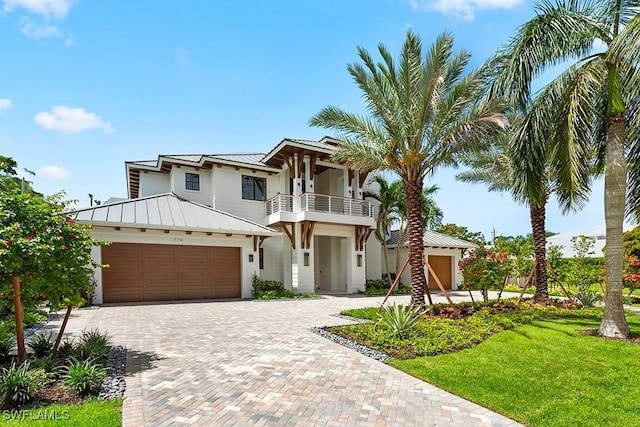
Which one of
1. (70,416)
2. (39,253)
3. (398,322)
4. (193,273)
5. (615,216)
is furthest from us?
(193,273)

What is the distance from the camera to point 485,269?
1233 centimetres

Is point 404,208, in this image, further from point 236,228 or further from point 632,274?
point 632,274

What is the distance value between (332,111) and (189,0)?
5.58m

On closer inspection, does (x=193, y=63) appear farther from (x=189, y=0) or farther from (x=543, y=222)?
(x=543, y=222)

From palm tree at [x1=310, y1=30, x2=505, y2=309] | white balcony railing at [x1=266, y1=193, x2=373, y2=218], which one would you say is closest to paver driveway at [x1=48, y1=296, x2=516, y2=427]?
palm tree at [x1=310, y1=30, x2=505, y2=309]

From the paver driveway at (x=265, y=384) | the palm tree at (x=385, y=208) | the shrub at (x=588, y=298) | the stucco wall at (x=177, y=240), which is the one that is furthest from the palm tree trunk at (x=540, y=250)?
the stucco wall at (x=177, y=240)

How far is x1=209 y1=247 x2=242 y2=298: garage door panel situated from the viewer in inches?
690

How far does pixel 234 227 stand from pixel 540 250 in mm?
13549

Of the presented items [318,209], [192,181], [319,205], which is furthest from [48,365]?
[192,181]

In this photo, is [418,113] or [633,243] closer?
[418,113]

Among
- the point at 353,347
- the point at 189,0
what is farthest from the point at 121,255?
the point at 353,347

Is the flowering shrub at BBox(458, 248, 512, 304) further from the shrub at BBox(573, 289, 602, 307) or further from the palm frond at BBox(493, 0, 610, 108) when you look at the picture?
the palm frond at BBox(493, 0, 610, 108)

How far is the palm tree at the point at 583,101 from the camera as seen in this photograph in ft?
27.9

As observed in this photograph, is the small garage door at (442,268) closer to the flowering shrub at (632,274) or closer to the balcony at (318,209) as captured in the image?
the balcony at (318,209)
